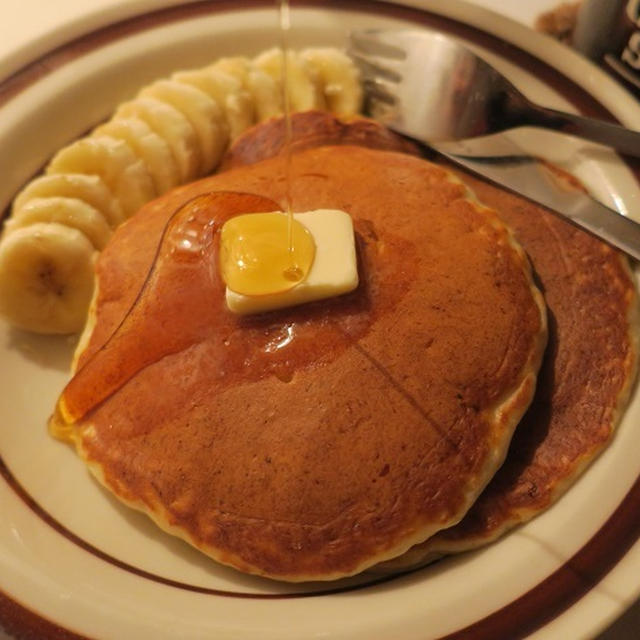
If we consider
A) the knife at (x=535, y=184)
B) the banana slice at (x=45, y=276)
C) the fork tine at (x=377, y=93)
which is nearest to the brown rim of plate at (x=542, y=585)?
the knife at (x=535, y=184)

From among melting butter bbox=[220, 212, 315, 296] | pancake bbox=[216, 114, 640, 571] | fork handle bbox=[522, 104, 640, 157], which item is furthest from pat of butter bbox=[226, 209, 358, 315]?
fork handle bbox=[522, 104, 640, 157]

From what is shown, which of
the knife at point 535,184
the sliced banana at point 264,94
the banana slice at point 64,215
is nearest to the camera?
the knife at point 535,184

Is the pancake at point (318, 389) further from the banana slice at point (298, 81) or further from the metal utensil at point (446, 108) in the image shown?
A: the banana slice at point (298, 81)

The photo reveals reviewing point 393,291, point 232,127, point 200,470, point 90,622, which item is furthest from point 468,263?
point 90,622

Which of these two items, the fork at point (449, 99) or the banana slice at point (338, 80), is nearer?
the fork at point (449, 99)

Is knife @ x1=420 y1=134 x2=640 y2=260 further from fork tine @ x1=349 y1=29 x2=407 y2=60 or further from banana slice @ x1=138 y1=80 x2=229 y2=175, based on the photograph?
banana slice @ x1=138 y1=80 x2=229 y2=175

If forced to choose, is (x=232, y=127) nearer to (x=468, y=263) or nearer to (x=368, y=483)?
(x=468, y=263)

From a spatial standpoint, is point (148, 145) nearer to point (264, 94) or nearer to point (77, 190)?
point (77, 190)
